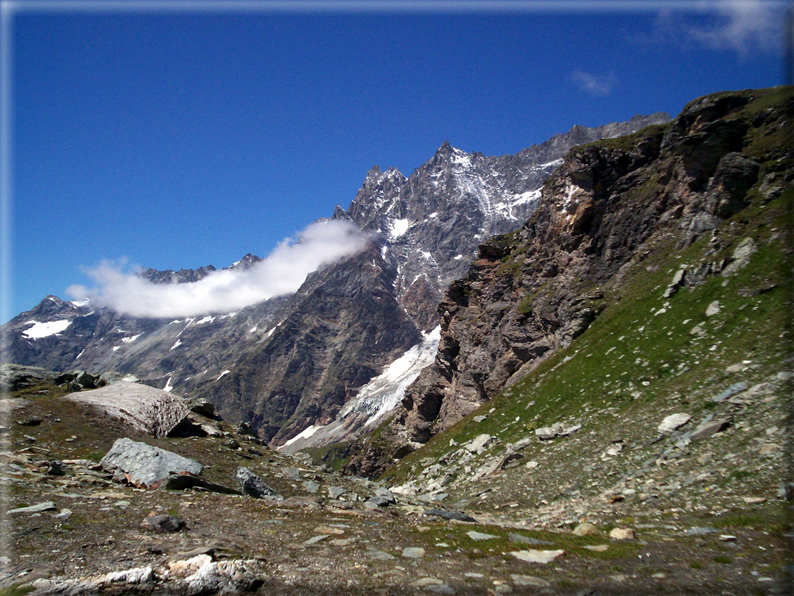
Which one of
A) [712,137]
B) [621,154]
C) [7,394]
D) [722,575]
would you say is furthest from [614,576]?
[621,154]

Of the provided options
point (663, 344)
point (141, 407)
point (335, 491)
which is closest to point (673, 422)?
point (663, 344)

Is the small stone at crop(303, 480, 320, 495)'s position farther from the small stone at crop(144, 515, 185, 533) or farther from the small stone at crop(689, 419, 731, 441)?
the small stone at crop(689, 419, 731, 441)

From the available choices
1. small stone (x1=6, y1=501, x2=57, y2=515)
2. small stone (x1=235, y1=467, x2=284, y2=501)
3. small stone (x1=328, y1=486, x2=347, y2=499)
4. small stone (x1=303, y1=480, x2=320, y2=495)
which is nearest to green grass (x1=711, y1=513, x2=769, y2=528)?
small stone (x1=328, y1=486, x2=347, y2=499)

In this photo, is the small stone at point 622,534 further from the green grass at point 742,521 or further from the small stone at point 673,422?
the small stone at point 673,422

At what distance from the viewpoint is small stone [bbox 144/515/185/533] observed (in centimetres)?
1104

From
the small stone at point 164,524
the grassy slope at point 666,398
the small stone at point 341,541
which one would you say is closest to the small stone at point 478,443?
the grassy slope at point 666,398

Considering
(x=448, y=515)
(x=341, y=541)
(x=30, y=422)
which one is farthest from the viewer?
(x=30, y=422)

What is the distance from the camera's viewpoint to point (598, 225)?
63.9 m

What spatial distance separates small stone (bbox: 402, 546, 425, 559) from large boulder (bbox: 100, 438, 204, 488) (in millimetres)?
11136

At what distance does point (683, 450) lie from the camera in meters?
19.7

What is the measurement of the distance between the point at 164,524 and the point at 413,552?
671 cm

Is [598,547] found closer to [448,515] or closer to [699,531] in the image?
[699,531]

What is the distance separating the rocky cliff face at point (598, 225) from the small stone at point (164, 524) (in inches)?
1682

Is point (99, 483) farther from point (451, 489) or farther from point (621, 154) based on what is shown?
point (621, 154)
